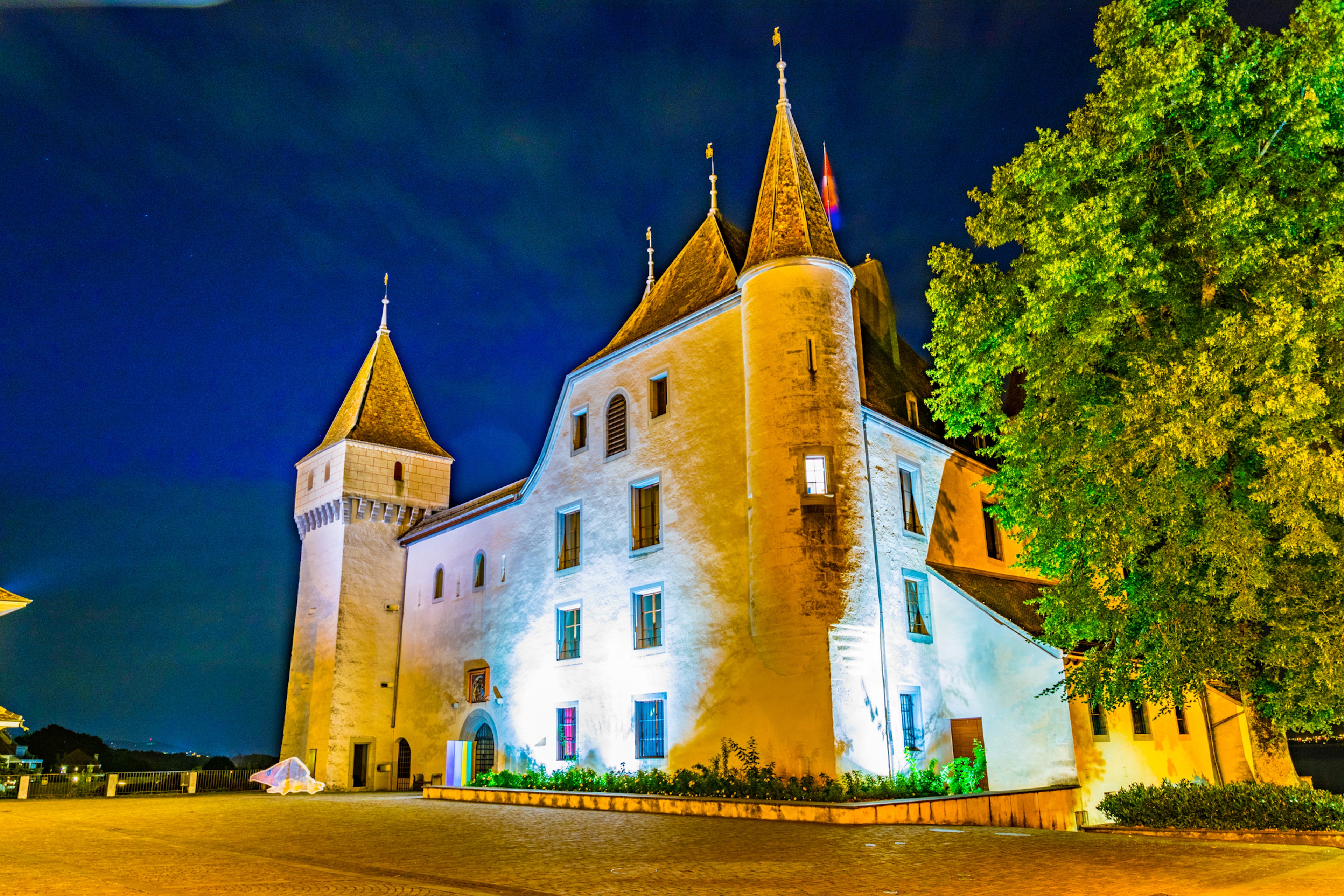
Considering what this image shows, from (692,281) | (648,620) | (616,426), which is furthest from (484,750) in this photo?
(692,281)

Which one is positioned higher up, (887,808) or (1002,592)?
(1002,592)

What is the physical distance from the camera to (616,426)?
87.8 feet

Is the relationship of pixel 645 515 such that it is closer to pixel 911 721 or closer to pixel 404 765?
pixel 911 721

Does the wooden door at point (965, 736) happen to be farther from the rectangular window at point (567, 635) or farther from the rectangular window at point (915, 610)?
the rectangular window at point (567, 635)

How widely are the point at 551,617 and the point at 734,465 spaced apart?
27.0 feet

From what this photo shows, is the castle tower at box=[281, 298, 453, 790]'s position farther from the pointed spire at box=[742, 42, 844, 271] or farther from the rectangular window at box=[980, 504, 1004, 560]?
the rectangular window at box=[980, 504, 1004, 560]

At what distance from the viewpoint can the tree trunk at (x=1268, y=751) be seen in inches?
570

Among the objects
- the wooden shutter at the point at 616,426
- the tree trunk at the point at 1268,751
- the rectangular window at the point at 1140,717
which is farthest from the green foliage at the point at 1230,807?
the wooden shutter at the point at 616,426

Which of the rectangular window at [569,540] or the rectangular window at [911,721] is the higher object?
the rectangular window at [569,540]

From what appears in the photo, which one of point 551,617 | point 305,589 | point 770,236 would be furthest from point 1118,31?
point 305,589

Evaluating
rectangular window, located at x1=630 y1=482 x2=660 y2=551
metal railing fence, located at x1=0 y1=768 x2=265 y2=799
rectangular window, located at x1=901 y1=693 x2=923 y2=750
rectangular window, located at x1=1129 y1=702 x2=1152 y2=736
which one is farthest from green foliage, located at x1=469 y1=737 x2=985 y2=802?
metal railing fence, located at x1=0 y1=768 x2=265 y2=799

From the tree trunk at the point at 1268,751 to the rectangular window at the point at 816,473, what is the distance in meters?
9.07

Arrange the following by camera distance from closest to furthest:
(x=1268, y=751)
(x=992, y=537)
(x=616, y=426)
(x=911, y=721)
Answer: (x=1268, y=751), (x=911, y=721), (x=616, y=426), (x=992, y=537)

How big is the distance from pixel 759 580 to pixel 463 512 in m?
16.1
